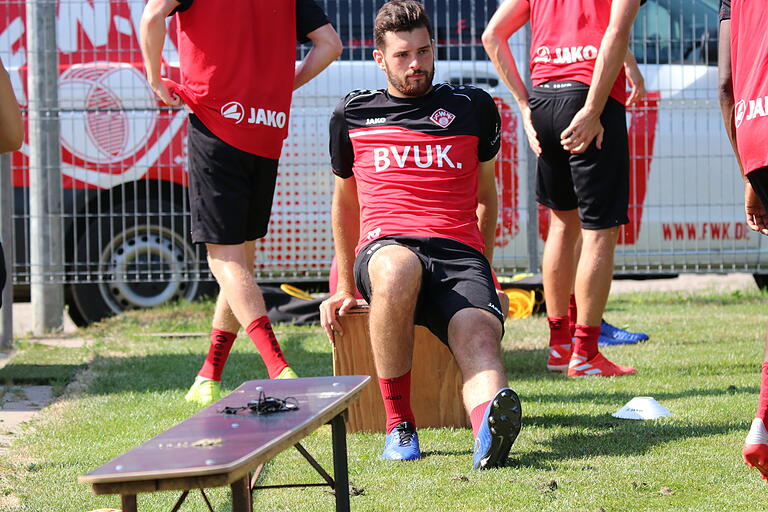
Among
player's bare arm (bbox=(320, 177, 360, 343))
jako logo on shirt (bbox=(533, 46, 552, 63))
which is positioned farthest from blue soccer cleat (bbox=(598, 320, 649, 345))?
player's bare arm (bbox=(320, 177, 360, 343))

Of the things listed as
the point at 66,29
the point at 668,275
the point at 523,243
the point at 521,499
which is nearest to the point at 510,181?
the point at 523,243

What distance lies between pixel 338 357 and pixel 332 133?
84cm

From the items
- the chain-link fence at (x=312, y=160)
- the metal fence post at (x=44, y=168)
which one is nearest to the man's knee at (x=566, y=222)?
the chain-link fence at (x=312, y=160)

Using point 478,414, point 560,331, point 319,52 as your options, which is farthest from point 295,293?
point 478,414

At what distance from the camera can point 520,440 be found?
420 centimetres

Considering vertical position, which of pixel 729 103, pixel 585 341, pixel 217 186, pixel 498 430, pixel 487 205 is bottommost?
pixel 498 430

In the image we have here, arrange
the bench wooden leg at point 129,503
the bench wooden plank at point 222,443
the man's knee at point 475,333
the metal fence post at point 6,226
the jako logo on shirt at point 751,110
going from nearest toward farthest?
the bench wooden plank at point 222,443, the bench wooden leg at point 129,503, the jako logo on shirt at point 751,110, the man's knee at point 475,333, the metal fence post at point 6,226

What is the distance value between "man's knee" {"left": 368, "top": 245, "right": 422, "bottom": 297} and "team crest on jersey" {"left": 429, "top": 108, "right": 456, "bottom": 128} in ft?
1.83

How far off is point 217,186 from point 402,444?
1.53m

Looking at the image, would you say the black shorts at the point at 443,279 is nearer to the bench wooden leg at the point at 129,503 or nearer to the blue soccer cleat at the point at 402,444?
the blue soccer cleat at the point at 402,444

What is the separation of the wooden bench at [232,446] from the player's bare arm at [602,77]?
8.28 feet

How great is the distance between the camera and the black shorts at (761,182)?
10.7ft

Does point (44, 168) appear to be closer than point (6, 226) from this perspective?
No

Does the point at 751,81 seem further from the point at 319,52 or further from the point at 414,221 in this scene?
the point at 319,52
